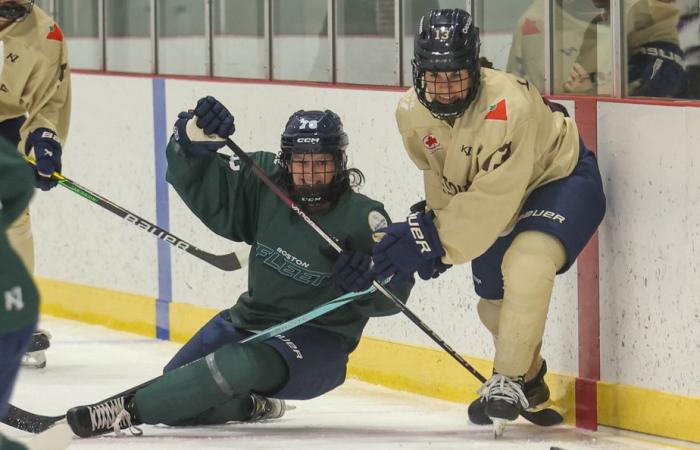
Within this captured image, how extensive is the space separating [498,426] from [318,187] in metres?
0.70

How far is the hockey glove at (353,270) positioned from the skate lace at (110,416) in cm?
59

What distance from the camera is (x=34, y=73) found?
480 cm

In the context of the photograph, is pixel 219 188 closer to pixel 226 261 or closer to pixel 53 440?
pixel 226 261

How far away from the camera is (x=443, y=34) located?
11.9ft

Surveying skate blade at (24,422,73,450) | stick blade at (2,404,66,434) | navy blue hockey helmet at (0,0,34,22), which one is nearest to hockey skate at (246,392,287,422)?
stick blade at (2,404,66,434)

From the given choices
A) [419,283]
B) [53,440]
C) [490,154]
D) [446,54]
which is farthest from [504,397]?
[53,440]

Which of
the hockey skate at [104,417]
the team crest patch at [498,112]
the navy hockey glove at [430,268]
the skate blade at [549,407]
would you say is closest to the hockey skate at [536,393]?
the skate blade at [549,407]

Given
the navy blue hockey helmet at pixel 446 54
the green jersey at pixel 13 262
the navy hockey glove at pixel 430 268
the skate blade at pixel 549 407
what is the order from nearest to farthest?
the green jersey at pixel 13 262 < the navy blue hockey helmet at pixel 446 54 < the navy hockey glove at pixel 430 268 < the skate blade at pixel 549 407

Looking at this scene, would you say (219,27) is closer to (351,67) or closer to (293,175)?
(351,67)

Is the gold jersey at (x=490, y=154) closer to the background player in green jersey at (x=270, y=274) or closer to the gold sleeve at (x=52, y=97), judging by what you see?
the background player in green jersey at (x=270, y=274)

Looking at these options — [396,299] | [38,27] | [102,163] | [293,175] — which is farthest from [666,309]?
[102,163]

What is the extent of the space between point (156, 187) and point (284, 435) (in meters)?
1.91

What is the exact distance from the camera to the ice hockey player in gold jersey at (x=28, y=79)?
4.73 metres

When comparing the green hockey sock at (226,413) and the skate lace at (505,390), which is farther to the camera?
the green hockey sock at (226,413)
